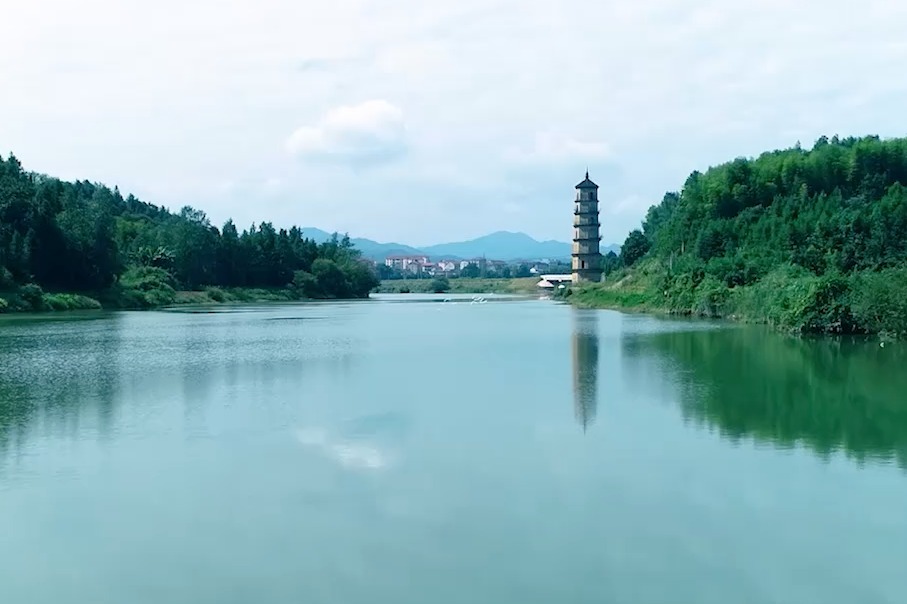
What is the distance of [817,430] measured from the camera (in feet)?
39.8

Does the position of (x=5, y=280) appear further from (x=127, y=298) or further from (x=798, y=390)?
(x=798, y=390)

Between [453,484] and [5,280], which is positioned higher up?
[5,280]

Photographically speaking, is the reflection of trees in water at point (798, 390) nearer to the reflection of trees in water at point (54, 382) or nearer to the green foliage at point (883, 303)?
the green foliage at point (883, 303)

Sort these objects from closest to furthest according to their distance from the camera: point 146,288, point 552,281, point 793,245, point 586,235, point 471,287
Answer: point 793,245 → point 146,288 → point 586,235 → point 552,281 → point 471,287

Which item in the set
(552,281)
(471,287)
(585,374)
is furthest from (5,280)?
(471,287)

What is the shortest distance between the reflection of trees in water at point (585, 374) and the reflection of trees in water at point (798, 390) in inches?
44.4

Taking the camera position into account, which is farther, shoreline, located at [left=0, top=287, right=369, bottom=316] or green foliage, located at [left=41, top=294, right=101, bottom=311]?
green foliage, located at [left=41, top=294, right=101, bottom=311]

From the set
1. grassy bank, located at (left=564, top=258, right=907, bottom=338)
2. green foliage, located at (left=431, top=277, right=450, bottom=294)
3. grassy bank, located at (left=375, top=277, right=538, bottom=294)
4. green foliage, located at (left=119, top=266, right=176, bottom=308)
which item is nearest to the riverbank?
green foliage, located at (left=119, top=266, right=176, bottom=308)

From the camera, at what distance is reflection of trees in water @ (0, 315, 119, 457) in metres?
12.3

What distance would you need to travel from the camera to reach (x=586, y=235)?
75938 millimetres

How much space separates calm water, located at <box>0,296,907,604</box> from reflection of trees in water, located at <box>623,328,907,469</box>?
0.08m

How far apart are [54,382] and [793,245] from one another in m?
29.6

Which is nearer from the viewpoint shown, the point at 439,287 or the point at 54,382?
the point at 54,382

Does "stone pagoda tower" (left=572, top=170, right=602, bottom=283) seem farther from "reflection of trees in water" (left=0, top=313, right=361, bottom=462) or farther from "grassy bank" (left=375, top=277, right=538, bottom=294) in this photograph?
"reflection of trees in water" (left=0, top=313, right=361, bottom=462)
